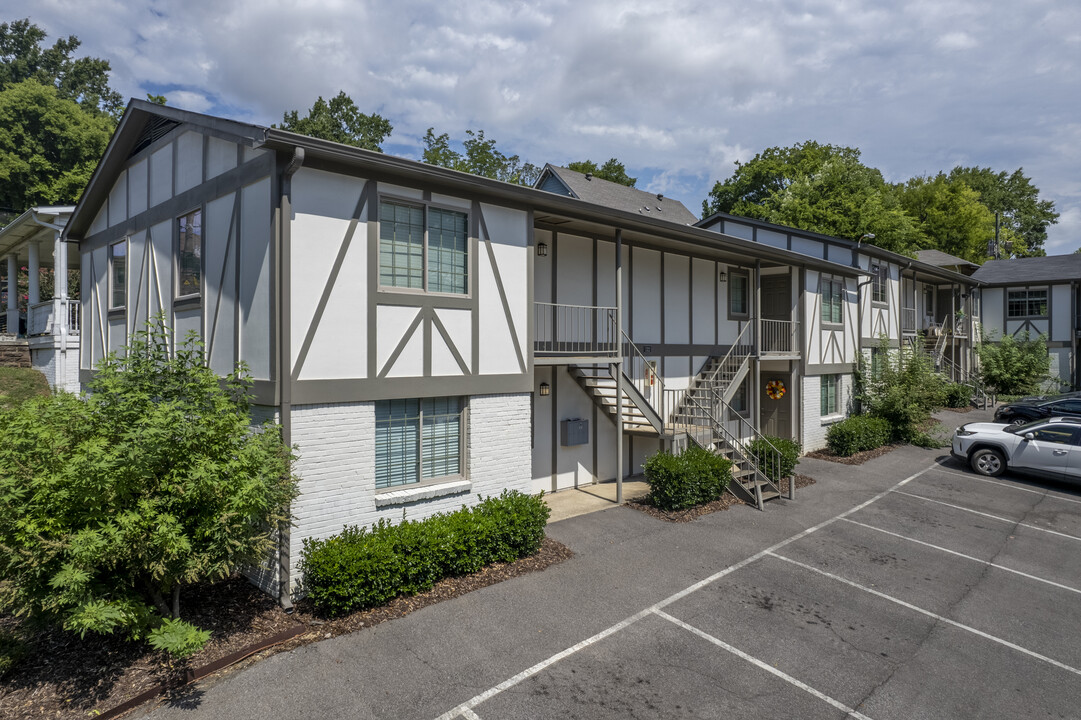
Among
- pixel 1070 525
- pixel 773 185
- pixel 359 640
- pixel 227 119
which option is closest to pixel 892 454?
pixel 1070 525

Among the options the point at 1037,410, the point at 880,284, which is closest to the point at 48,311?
the point at 880,284

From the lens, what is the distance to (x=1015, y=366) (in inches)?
1118

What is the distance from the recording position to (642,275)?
14.5 metres

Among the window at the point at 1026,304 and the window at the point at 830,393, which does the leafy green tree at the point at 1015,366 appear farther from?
the window at the point at 830,393

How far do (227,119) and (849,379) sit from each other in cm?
1992

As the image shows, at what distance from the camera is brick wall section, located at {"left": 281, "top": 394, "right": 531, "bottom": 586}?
7.73m

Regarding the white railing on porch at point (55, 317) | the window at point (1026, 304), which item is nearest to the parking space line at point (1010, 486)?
the window at point (1026, 304)

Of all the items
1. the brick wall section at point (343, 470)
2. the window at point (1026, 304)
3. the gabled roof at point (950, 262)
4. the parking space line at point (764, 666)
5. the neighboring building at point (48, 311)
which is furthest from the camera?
the gabled roof at point (950, 262)

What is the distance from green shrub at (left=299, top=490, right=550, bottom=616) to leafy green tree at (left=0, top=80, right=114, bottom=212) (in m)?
36.1

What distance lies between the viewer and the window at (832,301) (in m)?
19.3

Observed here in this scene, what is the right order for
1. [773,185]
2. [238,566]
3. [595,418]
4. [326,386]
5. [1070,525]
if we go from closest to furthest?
1. [238,566]
2. [326,386]
3. [1070,525]
4. [595,418]
5. [773,185]

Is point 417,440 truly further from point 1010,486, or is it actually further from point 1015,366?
point 1015,366

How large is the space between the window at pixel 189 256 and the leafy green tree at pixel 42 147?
100.0ft

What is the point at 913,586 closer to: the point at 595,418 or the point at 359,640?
the point at 595,418
